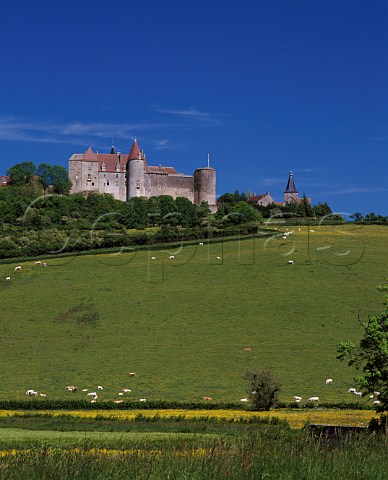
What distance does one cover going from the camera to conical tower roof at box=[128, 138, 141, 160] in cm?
17962

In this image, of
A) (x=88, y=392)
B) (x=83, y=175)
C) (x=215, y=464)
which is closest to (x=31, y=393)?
(x=88, y=392)

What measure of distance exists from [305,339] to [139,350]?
12.6 m

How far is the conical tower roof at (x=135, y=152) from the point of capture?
17962 centimetres

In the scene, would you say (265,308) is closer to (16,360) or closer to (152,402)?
(16,360)

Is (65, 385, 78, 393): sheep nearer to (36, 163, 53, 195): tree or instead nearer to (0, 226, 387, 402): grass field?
(0, 226, 387, 402): grass field

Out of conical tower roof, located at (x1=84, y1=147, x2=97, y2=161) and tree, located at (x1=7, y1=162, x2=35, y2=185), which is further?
conical tower roof, located at (x1=84, y1=147, x2=97, y2=161)

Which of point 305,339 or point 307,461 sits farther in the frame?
point 305,339

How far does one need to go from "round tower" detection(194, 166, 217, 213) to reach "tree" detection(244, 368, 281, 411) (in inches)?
Result: 5463

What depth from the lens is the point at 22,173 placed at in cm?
17338

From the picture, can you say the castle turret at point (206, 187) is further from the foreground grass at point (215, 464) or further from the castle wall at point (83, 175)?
the foreground grass at point (215, 464)

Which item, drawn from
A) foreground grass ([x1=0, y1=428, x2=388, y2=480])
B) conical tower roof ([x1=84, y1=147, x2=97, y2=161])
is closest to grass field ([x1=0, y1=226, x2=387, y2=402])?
foreground grass ([x1=0, y1=428, x2=388, y2=480])

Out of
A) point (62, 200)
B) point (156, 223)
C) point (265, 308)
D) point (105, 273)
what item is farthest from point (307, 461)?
point (62, 200)

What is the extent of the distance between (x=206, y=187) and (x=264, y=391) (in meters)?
141

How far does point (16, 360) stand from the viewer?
53.2 metres
